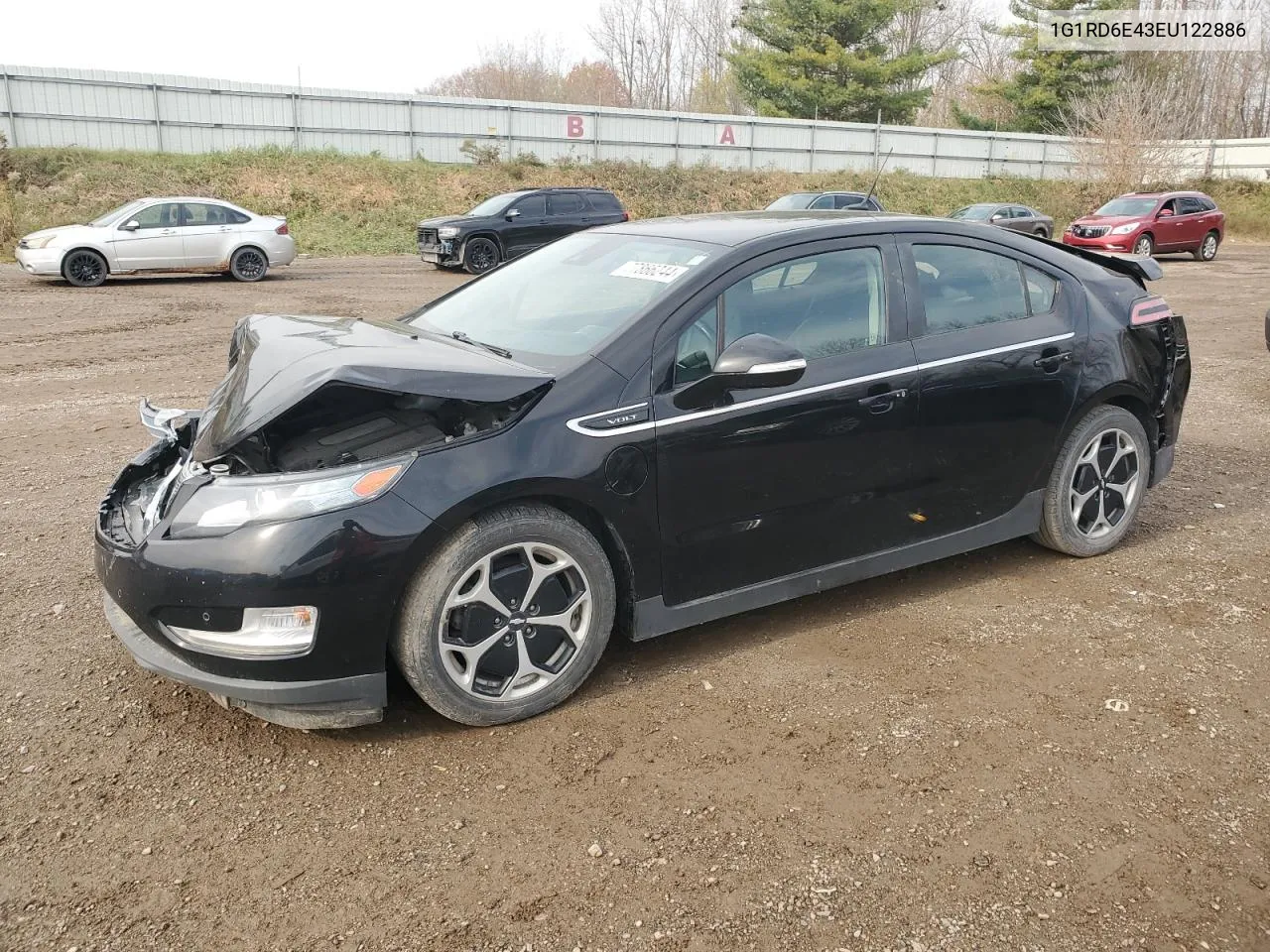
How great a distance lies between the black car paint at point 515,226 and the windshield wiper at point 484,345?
15.6 meters

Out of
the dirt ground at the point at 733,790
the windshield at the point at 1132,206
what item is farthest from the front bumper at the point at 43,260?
the windshield at the point at 1132,206

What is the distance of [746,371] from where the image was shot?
11.2 feet

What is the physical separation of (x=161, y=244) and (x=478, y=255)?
566 centimetres

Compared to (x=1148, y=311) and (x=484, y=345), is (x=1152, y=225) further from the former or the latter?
(x=484, y=345)

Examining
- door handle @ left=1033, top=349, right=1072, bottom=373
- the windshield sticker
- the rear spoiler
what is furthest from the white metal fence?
door handle @ left=1033, top=349, right=1072, bottom=373

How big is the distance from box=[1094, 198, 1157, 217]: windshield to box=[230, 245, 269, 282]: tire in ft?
64.3

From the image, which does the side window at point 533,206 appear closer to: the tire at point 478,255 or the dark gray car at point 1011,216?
the tire at point 478,255

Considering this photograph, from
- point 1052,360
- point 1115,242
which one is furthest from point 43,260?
point 1115,242

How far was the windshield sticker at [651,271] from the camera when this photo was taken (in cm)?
376

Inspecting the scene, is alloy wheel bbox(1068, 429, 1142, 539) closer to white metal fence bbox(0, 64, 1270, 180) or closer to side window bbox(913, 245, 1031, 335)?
side window bbox(913, 245, 1031, 335)

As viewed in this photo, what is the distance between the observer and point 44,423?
742 cm

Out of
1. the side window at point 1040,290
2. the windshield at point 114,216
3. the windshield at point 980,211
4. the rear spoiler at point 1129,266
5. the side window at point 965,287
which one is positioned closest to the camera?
the side window at point 965,287

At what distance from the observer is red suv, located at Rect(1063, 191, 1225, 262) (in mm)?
23969

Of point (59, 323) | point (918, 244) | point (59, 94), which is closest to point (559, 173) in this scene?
point (59, 94)
